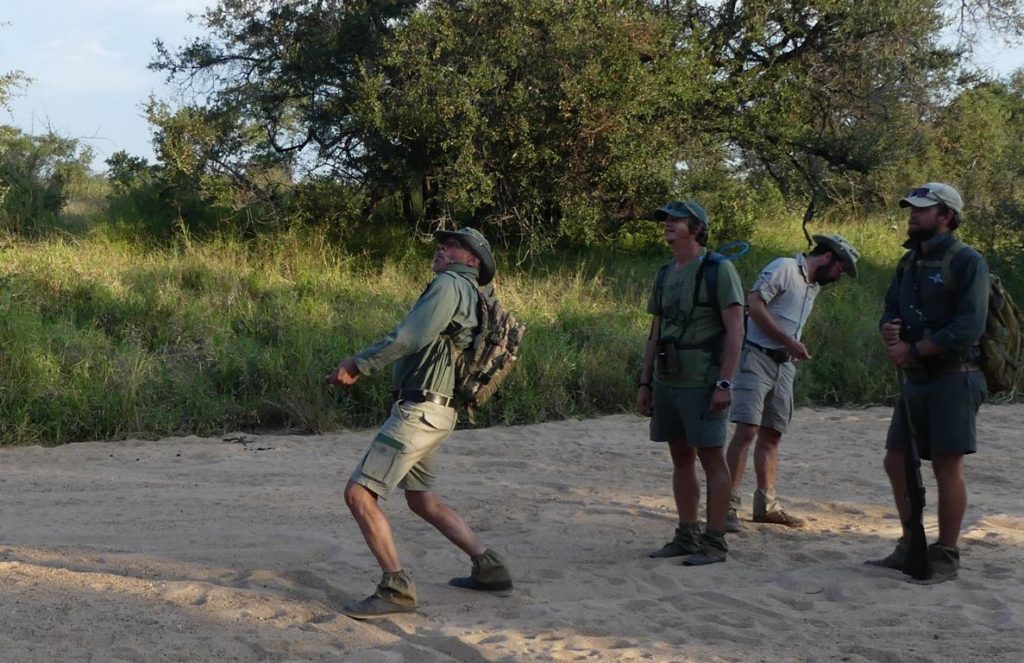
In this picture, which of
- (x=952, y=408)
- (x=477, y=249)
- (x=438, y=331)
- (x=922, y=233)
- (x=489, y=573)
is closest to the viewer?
(x=438, y=331)

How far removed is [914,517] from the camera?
19.4ft

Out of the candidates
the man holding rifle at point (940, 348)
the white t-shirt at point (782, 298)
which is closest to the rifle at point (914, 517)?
the man holding rifle at point (940, 348)

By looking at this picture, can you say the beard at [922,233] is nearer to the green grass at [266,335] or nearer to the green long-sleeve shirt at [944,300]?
the green long-sleeve shirt at [944,300]

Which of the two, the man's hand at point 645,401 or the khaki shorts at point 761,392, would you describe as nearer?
the man's hand at point 645,401

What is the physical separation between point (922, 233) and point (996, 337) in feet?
2.05

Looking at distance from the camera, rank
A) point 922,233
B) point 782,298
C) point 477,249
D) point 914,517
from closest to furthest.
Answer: point 477,249
point 922,233
point 914,517
point 782,298

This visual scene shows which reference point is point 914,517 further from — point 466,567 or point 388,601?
point 388,601

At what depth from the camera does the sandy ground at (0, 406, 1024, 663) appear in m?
4.89

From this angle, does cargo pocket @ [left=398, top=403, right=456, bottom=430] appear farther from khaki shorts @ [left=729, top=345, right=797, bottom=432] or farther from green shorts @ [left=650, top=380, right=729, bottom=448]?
khaki shorts @ [left=729, top=345, right=797, bottom=432]

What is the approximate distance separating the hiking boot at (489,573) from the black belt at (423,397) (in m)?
0.81

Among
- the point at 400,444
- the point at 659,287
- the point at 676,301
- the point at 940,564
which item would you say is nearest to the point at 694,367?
the point at 676,301

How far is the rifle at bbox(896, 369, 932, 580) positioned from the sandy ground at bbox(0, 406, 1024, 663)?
0.13 meters

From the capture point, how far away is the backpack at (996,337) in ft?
18.7

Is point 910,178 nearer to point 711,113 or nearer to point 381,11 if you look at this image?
point 711,113
